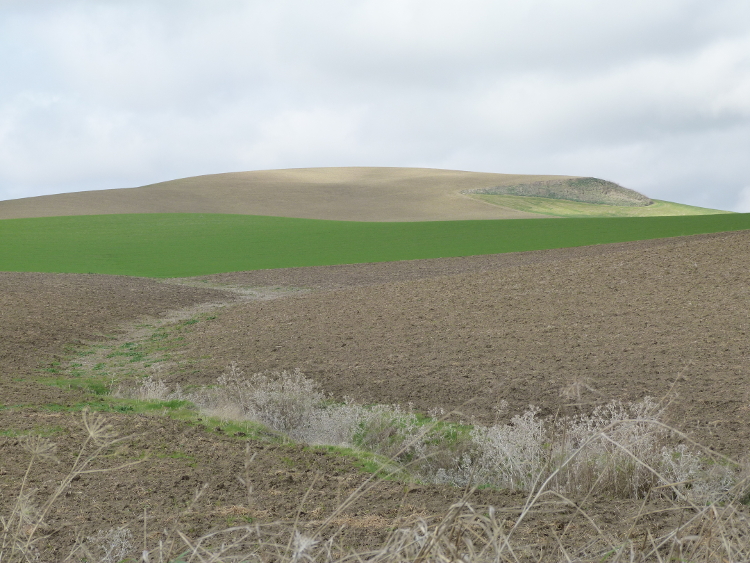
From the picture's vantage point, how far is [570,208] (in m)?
70.1

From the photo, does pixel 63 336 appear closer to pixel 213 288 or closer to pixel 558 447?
pixel 213 288

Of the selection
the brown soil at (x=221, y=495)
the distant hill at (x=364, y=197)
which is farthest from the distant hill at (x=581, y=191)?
the brown soil at (x=221, y=495)

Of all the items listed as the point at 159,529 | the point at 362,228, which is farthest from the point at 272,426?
the point at 362,228

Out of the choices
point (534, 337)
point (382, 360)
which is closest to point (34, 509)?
point (382, 360)

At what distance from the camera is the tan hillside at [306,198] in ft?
196

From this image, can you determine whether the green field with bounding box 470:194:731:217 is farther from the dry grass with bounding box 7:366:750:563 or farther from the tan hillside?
the dry grass with bounding box 7:366:750:563

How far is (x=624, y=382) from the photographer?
9781 mm

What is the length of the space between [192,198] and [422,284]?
5045 centimetres

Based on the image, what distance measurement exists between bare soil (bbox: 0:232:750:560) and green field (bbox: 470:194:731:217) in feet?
151

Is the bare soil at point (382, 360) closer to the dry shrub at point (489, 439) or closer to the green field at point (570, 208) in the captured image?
the dry shrub at point (489, 439)

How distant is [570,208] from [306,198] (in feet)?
87.2

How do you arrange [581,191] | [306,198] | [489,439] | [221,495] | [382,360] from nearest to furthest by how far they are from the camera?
[221,495]
[489,439]
[382,360]
[306,198]
[581,191]

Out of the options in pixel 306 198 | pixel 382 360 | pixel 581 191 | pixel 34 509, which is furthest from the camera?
pixel 581 191

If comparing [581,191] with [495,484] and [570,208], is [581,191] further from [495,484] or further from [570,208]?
[495,484]
